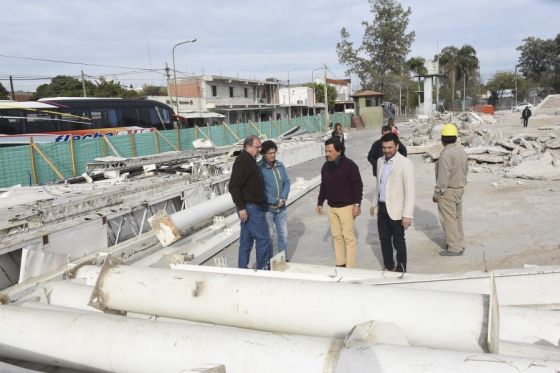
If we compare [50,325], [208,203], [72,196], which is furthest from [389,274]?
[72,196]

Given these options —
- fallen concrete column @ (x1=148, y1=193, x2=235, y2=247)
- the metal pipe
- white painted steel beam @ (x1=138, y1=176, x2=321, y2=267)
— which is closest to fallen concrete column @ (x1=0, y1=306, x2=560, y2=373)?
the metal pipe

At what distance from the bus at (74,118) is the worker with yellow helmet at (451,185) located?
1301cm

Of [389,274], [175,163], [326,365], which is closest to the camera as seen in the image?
[326,365]

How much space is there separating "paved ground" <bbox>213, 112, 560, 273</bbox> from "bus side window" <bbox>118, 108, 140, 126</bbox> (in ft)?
40.5

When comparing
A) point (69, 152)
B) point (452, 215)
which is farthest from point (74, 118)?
point (452, 215)

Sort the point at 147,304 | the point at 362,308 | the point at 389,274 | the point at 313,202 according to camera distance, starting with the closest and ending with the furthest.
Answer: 1. the point at 362,308
2. the point at 147,304
3. the point at 389,274
4. the point at 313,202

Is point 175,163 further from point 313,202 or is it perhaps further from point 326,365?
point 326,365

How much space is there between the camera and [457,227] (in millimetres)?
5703

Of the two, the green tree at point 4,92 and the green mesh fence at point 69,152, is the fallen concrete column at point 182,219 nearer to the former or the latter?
the green mesh fence at point 69,152

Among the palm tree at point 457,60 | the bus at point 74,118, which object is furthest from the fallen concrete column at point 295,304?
the palm tree at point 457,60

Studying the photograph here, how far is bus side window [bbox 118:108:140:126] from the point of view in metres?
19.6

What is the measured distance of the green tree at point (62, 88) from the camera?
157 feet

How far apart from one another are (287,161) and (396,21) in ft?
173

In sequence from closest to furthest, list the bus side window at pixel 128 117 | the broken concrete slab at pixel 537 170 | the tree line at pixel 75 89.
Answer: the broken concrete slab at pixel 537 170 < the bus side window at pixel 128 117 < the tree line at pixel 75 89
